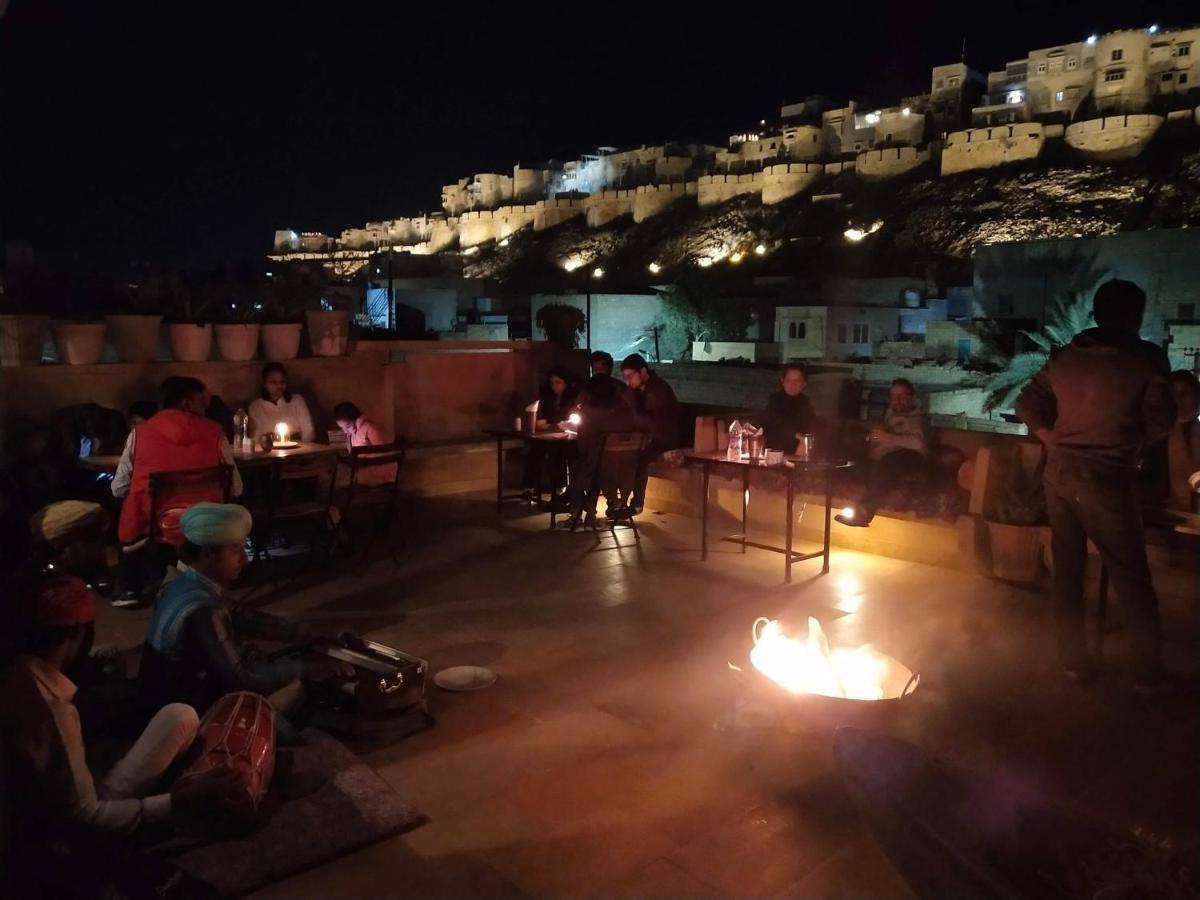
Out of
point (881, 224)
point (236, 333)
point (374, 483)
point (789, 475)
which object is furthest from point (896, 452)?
point (881, 224)

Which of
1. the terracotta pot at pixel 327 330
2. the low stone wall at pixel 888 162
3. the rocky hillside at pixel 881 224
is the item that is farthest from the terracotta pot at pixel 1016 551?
the low stone wall at pixel 888 162

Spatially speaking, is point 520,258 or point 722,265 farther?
point 520,258

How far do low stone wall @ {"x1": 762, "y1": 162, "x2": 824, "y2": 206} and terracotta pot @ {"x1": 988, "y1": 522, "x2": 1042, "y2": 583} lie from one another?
65.4 metres

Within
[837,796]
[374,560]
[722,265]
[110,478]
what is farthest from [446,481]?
[722,265]

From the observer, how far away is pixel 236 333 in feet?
24.2

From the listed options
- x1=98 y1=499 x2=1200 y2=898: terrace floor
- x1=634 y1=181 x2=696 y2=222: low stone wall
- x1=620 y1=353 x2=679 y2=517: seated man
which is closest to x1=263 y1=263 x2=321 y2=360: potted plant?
x1=98 y1=499 x2=1200 y2=898: terrace floor

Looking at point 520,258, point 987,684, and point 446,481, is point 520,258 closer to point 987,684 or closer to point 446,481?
point 446,481

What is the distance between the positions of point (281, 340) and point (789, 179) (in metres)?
64.9

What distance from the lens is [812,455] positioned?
595 centimetres

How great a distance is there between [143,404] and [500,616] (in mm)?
3390

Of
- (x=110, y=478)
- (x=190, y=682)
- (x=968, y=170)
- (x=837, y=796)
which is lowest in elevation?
(x=837, y=796)

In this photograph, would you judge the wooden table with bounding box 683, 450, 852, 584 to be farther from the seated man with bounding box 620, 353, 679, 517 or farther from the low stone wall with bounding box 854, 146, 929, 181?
the low stone wall with bounding box 854, 146, 929, 181

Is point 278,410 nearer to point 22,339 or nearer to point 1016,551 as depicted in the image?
point 22,339

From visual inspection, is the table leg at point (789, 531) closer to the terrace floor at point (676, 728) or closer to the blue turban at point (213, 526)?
the terrace floor at point (676, 728)
